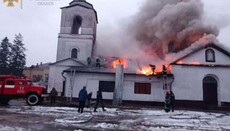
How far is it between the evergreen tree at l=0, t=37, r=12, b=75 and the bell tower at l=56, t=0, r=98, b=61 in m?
30.1

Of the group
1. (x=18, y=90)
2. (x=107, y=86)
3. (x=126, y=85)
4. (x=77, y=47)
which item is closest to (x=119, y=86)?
(x=126, y=85)

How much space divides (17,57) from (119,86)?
46802mm

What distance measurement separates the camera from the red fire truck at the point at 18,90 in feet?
46.1

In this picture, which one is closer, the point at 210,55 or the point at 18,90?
the point at 18,90

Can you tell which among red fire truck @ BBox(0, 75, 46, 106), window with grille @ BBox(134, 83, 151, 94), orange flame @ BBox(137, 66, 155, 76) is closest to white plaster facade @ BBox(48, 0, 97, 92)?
orange flame @ BBox(137, 66, 155, 76)

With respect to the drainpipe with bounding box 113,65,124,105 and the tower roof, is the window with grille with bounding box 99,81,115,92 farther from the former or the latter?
the tower roof

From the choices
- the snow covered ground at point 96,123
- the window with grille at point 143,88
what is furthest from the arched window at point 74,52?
the snow covered ground at point 96,123

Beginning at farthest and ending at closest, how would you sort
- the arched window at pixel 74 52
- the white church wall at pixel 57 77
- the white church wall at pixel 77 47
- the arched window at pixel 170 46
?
the arched window at pixel 170 46 → the arched window at pixel 74 52 → the white church wall at pixel 77 47 → the white church wall at pixel 57 77

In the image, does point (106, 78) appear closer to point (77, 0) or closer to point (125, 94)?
point (125, 94)

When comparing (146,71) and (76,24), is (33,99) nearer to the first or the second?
(146,71)

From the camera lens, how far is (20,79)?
1466 centimetres

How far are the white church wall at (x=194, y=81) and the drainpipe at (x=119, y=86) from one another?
19.4 feet

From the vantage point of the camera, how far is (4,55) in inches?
2009

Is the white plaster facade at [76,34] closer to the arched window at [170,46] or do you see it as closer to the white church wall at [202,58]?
the arched window at [170,46]
